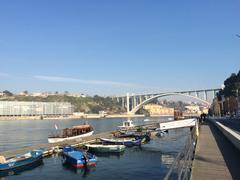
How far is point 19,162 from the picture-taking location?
34094 millimetres

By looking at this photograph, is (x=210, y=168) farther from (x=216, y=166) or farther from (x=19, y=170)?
(x=19, y=170)

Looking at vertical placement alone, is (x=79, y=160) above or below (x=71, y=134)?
below

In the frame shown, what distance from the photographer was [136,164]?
3838 cm

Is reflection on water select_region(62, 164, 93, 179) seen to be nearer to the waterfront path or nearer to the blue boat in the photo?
the blue boat

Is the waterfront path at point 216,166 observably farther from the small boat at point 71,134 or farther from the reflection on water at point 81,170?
the small boat at point 71,134

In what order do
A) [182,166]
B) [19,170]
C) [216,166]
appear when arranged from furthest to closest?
[19,170] < [216,166] < [182,166]

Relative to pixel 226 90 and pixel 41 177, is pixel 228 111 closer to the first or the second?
pixel 226 90

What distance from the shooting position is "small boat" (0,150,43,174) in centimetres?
3253

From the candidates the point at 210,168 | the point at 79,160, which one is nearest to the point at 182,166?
the point at 210,168

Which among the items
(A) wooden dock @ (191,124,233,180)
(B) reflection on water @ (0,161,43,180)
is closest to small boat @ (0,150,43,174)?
(B) reflection on water @ (0,161,43,180)

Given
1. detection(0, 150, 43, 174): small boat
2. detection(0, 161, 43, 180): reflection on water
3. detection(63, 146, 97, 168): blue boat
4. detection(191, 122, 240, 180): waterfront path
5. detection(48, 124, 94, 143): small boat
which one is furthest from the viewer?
detection(48, 124, 94, 143): small boat

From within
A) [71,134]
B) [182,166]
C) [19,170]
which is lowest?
[19,170]

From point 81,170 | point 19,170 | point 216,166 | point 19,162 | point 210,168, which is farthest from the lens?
point 81,170

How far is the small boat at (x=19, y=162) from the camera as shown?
32.5m
